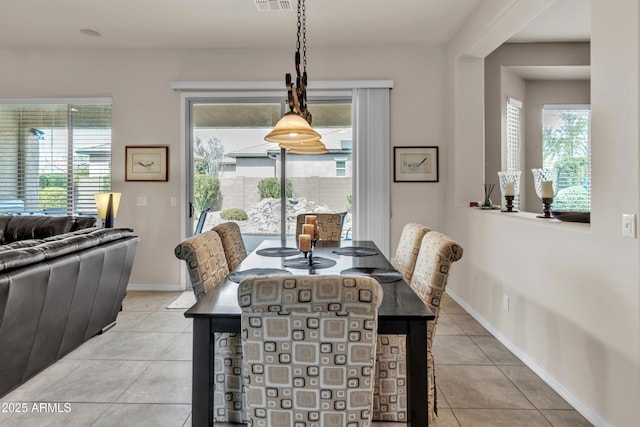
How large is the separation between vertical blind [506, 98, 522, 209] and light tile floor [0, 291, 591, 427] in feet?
7.79

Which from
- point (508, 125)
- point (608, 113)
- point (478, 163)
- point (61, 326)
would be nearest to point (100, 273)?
point (61, 326)

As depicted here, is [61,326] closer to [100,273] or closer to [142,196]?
[100,273]

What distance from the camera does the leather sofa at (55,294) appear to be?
1.97m

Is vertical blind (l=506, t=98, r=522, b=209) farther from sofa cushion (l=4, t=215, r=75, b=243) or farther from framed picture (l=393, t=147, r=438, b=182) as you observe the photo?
sofa cushion (l=4, t=215, r=75, b=243)

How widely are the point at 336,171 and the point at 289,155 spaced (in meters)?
0.61

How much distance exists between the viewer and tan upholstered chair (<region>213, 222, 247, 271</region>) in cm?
256

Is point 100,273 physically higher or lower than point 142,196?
lower

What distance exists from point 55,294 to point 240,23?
301cm

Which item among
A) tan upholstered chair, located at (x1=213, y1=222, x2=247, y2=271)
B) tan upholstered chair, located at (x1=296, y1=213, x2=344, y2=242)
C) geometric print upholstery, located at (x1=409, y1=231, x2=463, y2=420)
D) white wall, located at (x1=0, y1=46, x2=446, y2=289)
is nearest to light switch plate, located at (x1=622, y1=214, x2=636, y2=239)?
geometric print upholstery, located at (x1=409, y1=231, x2=463, y2=420)

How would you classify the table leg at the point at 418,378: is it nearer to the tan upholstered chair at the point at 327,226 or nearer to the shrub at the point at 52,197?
the tan upholstered chair at the point at 327,226

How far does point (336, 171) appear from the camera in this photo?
A: 15.3ft

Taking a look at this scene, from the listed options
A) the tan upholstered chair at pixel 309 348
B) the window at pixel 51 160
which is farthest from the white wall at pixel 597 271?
the window at pixel 51 160

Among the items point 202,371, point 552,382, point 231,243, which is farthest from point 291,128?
point 552,382

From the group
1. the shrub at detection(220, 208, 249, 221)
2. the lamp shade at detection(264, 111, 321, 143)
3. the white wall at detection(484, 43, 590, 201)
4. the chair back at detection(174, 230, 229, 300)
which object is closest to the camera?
the chair back at detection(174, 230, 229, 300)
